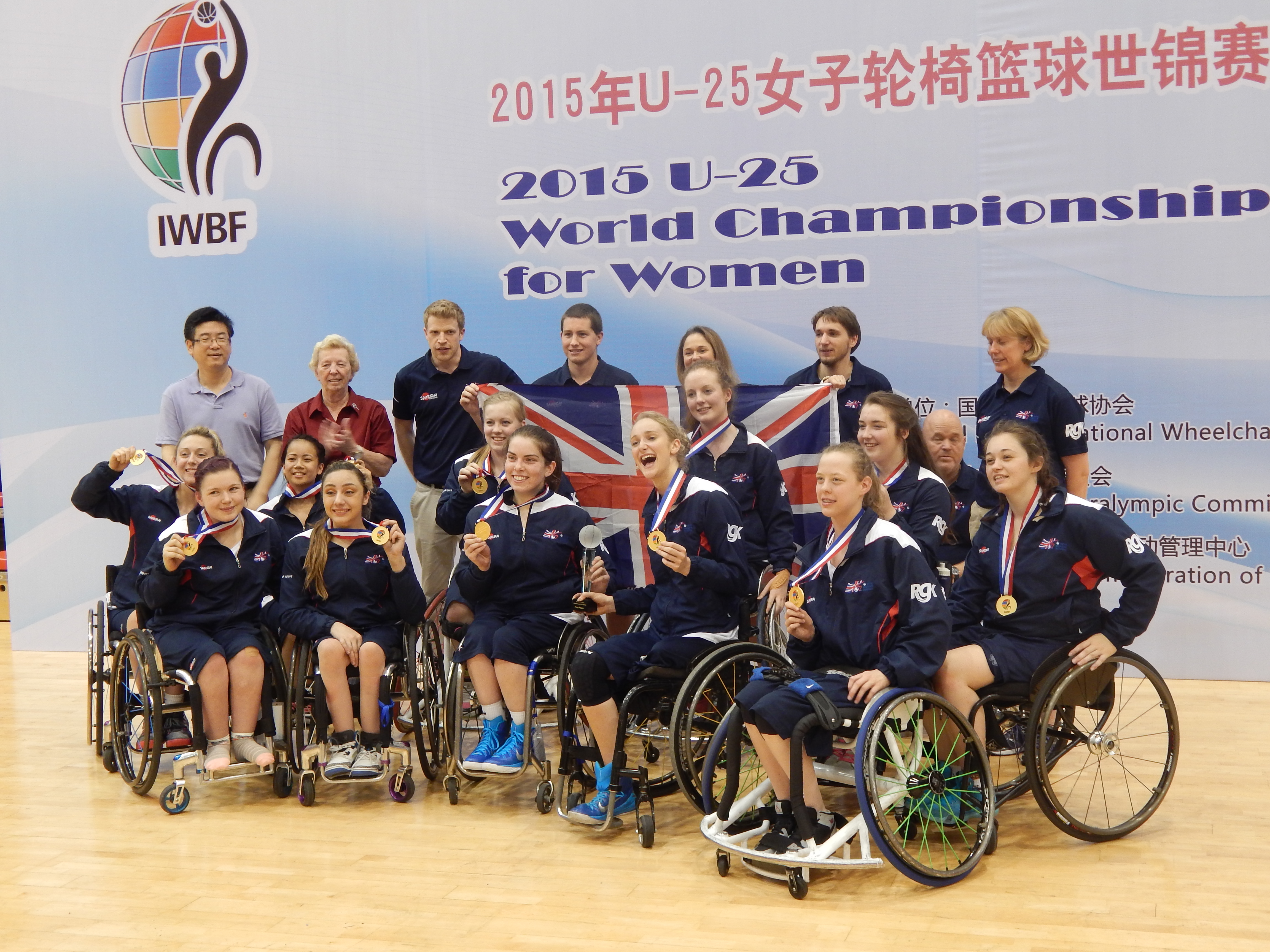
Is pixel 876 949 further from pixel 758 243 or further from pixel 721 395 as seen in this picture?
pixel 758 243

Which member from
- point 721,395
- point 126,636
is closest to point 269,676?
point 126,636

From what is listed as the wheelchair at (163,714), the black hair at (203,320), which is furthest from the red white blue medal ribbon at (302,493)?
the black hair at (203,320)

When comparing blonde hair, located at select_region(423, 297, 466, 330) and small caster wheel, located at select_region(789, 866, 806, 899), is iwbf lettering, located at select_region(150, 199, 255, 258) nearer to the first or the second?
blonde hair, located at select_region(423, 297, 466, 330)

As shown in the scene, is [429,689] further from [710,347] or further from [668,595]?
[710,347]

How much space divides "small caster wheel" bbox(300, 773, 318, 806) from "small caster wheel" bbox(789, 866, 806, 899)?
163 cm

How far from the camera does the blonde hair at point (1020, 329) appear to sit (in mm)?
4527

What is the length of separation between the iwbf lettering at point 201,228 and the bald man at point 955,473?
3601 mm

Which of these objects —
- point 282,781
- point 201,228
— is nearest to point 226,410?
point 201,228

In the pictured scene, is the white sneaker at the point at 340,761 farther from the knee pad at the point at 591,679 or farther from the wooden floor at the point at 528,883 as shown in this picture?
the knee pad at the point at 591,679

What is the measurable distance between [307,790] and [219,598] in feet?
2.35

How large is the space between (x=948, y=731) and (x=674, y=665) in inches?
31.4

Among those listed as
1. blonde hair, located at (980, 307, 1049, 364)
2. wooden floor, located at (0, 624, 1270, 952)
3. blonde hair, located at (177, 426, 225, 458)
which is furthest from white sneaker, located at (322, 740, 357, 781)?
blonde hair, located at (980, 307, 1049, 364)

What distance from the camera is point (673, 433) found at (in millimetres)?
4051

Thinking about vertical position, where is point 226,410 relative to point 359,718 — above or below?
above
